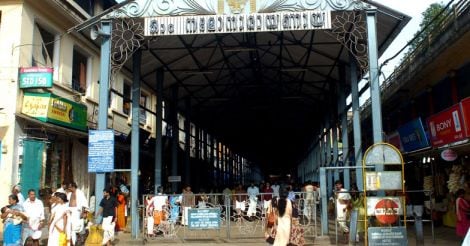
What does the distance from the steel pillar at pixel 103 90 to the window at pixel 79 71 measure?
6333 mm

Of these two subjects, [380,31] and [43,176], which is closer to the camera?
[380,31]

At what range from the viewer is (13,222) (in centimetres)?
1118

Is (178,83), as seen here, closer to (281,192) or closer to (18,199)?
(18,199)

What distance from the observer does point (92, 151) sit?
12.8 meters

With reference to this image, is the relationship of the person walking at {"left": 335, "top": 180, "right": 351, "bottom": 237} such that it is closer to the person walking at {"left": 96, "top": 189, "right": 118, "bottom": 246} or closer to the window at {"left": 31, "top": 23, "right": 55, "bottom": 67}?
the person walking at {"left": 96, "top": 189, "right": 118, "bottom": 246}

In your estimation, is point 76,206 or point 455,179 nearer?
point 76,206

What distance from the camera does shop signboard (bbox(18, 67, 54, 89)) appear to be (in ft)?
49.3

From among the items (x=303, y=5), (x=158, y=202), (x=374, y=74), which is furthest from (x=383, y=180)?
(x=158, y=202)

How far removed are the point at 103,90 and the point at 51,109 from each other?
139 inches

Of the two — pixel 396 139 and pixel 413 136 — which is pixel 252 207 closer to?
pixel 413 136

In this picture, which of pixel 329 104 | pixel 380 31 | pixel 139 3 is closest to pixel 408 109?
pixel 329 104

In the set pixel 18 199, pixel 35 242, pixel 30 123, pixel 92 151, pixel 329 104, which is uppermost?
pixel 329 104

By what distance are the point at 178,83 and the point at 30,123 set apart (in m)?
7.32

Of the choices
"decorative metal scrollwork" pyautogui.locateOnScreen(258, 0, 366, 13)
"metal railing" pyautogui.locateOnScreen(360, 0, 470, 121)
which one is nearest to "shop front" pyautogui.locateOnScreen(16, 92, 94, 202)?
"decorative metal scrollwork" pyautogui.locateOnScreen(258, 0, 366, 13)
